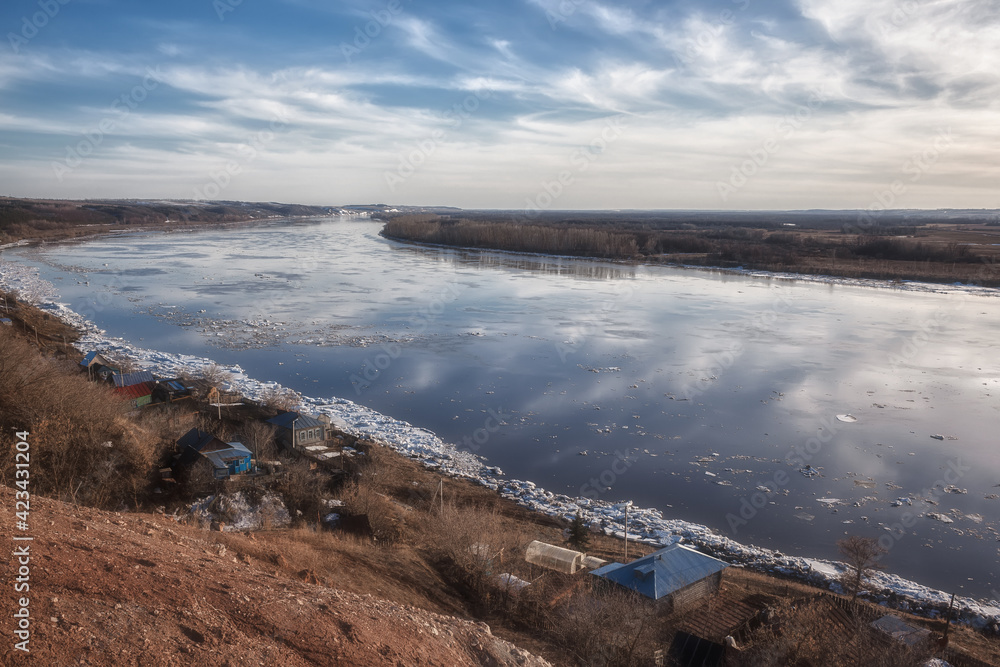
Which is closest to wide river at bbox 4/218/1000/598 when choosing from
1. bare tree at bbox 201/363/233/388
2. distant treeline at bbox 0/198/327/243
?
bare tree at bbox 201/363/233/388

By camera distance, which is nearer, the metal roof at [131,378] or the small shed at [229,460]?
the small shed at [229,460]

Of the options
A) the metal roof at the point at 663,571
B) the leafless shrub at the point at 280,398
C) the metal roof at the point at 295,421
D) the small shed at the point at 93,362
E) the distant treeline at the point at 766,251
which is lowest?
the metal roof at the point at 663,571

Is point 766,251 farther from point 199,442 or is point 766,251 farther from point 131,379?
point 199,442

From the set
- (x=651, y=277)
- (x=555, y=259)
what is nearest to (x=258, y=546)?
(x=651, y=277)

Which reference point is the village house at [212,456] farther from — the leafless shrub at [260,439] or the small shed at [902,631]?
the small shed at [902,631]

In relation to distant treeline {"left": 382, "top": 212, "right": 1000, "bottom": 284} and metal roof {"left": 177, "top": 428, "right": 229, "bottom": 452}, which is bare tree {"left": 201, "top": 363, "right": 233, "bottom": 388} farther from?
distant treeline {"left": 382, "top": 212, "right": 1000, "bottom": 284}

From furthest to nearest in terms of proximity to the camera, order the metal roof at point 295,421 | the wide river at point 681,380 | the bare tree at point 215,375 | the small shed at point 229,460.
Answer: the bare tree at point 215,375 → the metal roof at point 295,421 → the wide river at point 681,380 → the small shed at point 229,460

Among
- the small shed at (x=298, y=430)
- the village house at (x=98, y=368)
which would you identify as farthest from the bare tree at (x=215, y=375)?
the small shed at (x=298, y=430)
